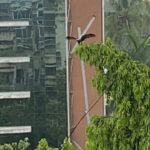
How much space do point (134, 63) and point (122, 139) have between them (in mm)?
362

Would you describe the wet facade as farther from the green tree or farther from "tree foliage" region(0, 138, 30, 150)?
the green tree

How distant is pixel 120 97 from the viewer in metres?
2.31

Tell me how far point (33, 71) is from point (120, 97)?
225 inches

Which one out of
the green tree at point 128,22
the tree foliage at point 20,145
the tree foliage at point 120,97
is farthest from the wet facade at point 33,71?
the tree foliage at point 120,97

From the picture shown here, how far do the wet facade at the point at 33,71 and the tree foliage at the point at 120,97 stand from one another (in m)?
5.57

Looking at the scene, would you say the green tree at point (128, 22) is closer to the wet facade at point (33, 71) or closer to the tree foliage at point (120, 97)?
the wet facade at point (33, 71)

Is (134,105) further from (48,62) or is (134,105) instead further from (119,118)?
(48,62)

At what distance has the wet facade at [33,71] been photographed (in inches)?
309

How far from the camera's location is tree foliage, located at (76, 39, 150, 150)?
225 centimetres

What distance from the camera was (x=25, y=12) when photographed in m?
7.86

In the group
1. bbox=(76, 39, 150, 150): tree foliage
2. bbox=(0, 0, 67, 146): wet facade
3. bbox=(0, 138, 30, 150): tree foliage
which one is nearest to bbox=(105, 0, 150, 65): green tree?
bbox=(0, 0, 67, 146): wet facade

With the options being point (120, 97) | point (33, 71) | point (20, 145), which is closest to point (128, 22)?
point (33, 71)

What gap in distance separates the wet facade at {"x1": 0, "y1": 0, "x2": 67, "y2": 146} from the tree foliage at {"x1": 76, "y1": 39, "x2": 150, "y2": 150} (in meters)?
5.57

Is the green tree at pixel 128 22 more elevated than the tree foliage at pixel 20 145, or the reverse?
the green tree at pixel 128 22
